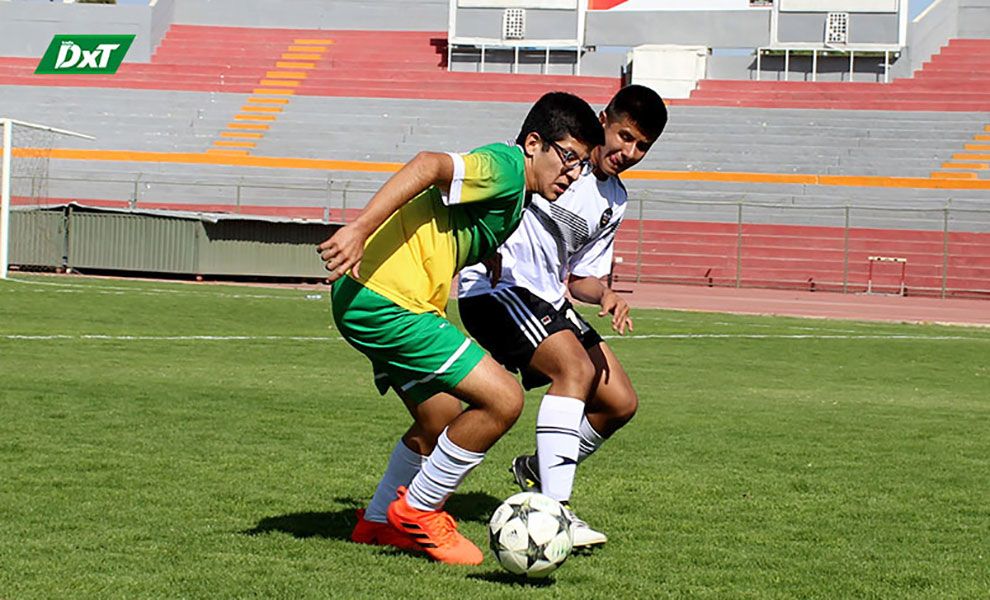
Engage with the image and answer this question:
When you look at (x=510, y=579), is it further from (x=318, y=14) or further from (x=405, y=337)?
(x=318, y=14)

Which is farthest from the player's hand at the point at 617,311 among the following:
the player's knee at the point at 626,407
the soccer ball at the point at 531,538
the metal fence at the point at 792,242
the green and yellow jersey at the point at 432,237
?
the metal fence at the point at 792,242

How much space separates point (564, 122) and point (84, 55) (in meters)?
45.8

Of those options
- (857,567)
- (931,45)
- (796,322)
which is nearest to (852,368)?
(796,322)

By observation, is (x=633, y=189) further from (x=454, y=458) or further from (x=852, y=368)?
(x=454, y=458)

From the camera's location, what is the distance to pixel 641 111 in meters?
6.51

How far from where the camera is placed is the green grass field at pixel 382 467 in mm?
5211

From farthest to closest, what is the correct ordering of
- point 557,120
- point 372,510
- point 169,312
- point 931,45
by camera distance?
point 931,45, point 169,312, point 372,510, point 557,120

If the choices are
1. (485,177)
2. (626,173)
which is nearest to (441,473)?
(485,177)

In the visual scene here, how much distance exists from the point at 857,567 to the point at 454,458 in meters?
1.62

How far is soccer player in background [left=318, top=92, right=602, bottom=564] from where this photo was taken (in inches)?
216

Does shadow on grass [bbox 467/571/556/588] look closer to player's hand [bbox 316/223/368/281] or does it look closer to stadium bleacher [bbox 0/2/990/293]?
player's hand [bbox 316/223/368/281]

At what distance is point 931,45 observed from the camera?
149ft

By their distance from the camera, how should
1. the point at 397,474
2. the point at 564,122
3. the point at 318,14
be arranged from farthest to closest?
the point at 318,14, the point at 397,474, the point at 564,122

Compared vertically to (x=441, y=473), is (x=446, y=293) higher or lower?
higher
